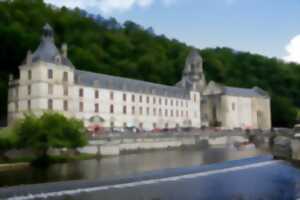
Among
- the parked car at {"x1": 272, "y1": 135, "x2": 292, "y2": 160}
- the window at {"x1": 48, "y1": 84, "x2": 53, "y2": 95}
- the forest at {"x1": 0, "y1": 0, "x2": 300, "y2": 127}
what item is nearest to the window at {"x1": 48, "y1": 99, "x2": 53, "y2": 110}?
the window at {"x1": 48, "y1": 84, "x2": 53, "y2": 95}

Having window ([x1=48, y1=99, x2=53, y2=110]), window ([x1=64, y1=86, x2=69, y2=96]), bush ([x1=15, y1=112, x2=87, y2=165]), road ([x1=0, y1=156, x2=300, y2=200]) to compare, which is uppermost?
window ([x1=64, y1=86, x2=69, y2=96])

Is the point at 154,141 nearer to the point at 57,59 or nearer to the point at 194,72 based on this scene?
the point at 57,59

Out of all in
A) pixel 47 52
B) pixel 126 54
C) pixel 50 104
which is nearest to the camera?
pixel 50 104

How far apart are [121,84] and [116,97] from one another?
2638mm

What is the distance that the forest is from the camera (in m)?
67.1

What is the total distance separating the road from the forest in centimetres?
3884

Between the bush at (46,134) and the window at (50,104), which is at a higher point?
the window at (50,104)

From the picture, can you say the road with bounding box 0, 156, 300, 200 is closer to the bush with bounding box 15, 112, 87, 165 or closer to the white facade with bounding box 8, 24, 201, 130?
the bush with bounding box 15, 112, 87, 165

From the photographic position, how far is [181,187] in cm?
2316

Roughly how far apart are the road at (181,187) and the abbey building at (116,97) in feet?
91.1

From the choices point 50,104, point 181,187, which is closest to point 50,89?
point 50,104

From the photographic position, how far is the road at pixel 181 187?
68.3 ft

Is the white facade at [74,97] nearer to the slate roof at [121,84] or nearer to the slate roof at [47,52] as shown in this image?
the slate roof at [47,52]

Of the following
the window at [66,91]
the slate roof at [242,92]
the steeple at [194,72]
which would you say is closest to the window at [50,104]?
the window at [66,91]
